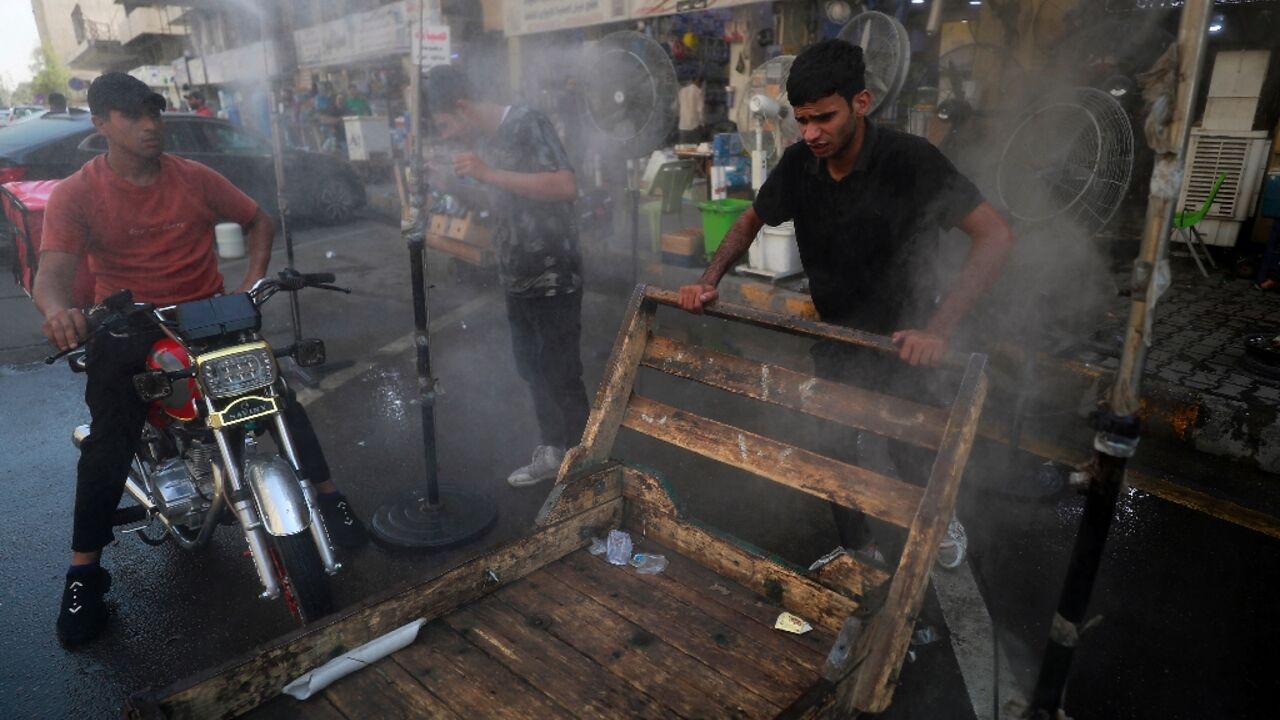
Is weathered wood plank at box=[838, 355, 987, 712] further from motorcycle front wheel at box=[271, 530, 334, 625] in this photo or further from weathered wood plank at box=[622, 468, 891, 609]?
motorcycle front wheel at box=[271, 530, 334, 625]

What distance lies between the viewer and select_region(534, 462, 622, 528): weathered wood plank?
262cm

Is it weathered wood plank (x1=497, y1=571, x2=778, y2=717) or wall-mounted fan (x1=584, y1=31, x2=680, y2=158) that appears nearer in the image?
weathered wood plank (x1=497, y1=571, x2=778, y2=717)

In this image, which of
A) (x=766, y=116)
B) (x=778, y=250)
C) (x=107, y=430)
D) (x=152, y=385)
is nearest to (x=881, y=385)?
(x=152, y=385)

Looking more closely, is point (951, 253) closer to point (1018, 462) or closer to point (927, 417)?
point (1018, 462)

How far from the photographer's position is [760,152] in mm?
6422

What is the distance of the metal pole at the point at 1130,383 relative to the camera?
5.22 feet

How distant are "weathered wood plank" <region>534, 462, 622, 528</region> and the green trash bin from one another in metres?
4.10

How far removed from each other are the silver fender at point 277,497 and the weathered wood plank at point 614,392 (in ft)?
3.05

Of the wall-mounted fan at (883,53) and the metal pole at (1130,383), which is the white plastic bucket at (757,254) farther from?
the metal pole at (1130,383)

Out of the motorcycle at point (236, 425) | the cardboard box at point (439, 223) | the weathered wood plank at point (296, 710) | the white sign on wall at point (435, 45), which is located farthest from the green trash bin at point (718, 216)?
the weathered wood plank at point (296, 710)

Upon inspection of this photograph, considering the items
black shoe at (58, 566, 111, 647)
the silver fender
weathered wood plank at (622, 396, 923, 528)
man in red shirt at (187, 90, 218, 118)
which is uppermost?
man in red shirt at (187, 90, 218, 118)

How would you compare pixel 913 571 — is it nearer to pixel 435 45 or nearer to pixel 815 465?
pixel 815 465

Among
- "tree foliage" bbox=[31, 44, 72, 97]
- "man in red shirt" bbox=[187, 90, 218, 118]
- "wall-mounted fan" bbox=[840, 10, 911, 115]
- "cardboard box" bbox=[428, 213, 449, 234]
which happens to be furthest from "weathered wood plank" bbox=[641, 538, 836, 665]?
"tree foliage" bbox=[31, 44, 72, 97]

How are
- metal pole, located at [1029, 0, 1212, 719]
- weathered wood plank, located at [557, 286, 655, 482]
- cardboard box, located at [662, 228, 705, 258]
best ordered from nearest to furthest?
metal pole, located at [1029, 0, 1212, 719] < weathered wood plank, located at [557, 286, 655, 482] < cardboard box, located at [662, 228, 705, 258]
